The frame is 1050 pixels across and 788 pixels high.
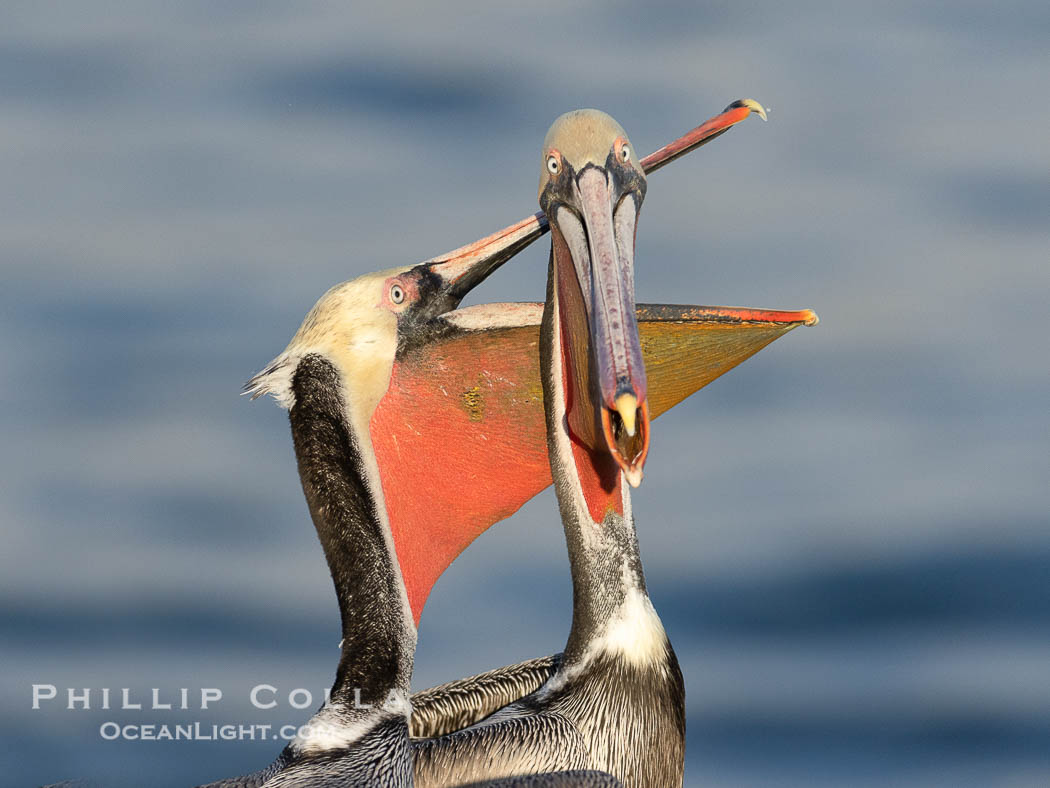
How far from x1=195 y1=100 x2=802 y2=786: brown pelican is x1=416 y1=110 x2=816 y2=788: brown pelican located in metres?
0.09

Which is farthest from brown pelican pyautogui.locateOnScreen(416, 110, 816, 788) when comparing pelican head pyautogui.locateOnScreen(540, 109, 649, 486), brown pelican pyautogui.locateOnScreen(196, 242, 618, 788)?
brown pelican pyautogui.locateOnScreen(196, 242, 618, 788)

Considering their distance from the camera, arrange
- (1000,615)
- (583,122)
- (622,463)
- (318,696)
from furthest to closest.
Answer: (1000,615), (318,696), (583,122), (622,463)

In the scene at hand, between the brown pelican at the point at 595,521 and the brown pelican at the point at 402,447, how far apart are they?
93 mm

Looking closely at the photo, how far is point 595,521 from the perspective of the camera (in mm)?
4918

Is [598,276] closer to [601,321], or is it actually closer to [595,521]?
[601,321]

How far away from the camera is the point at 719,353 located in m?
5.22

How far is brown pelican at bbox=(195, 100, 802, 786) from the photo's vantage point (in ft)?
15.7

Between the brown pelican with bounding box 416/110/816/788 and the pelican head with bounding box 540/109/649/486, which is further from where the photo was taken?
the brown pelican with bounding box 416/110/816/788

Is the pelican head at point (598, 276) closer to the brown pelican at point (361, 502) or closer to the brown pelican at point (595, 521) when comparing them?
the brown pelican at point (595, 521)

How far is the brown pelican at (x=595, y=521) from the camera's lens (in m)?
4.60

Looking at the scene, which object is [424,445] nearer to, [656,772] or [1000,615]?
[656,772]

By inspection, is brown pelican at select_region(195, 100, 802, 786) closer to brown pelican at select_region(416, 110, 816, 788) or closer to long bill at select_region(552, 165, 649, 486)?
brown pelican at select_region(416, 110, 816, 788)

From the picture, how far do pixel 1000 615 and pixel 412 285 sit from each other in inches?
135

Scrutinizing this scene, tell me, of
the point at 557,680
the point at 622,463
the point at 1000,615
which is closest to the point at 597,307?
the point at 622,463
